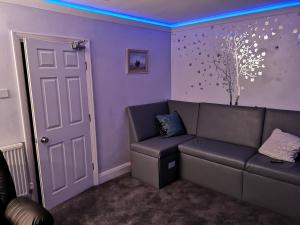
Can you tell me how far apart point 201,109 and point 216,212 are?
5.43ft

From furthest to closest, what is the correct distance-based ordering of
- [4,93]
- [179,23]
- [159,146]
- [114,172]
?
[179,23] < [114,172] < [159,146] < [4,93]

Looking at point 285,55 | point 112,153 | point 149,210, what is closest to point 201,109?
point 285,55

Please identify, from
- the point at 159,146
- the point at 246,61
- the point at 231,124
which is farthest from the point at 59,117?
the point at 246,61

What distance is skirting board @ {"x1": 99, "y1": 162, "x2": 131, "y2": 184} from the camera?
316 centimetres

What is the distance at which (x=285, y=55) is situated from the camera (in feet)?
9.58

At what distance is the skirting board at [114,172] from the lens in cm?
316

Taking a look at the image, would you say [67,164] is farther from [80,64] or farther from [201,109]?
[201,109]

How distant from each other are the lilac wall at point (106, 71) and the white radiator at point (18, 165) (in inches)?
4.0

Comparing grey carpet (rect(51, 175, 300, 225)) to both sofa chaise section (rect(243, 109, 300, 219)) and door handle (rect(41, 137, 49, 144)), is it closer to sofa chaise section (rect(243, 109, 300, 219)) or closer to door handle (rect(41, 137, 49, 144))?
sofa chaise section (rect(243, 109, 300, 219))

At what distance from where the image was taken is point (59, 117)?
257cm

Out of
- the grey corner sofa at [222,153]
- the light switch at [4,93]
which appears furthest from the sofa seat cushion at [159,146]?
the light switch at [4,93]

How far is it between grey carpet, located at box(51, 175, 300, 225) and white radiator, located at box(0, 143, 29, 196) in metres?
0.47

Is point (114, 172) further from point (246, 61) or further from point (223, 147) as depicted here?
point (246, 61)

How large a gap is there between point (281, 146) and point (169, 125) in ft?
5.08
